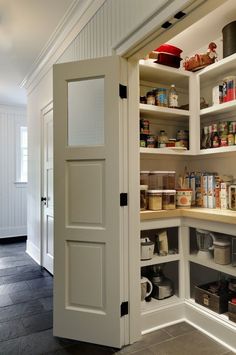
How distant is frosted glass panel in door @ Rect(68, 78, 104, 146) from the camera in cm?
195

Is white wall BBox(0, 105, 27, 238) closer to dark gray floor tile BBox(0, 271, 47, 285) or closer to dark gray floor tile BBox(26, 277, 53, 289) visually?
dark gray floor tile BBox(0, 271, 47, 285)

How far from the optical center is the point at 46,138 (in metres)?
3.59

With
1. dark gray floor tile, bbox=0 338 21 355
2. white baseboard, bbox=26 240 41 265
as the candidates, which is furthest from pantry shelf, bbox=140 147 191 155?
white baseboard, bbox=26 240 41 265

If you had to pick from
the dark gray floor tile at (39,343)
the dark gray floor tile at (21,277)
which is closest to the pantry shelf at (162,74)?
the dark gray floor tile at (39,343)

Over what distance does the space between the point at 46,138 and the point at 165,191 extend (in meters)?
1.98

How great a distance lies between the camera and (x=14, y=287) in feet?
9.98

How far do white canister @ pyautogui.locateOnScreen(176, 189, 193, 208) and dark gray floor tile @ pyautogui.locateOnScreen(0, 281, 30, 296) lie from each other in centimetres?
194

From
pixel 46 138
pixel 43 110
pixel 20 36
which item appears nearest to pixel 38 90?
pixel 43 110

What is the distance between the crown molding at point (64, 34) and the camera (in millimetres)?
2332

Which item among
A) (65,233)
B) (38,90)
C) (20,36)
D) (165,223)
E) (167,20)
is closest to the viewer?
(167,20)

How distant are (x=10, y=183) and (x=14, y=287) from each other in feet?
8.95

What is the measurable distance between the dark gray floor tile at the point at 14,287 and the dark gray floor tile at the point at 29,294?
0.07 metres

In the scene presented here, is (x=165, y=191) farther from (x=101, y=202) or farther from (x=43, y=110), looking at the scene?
(x=43, y=110)

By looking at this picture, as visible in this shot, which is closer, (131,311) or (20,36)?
(131,311)
